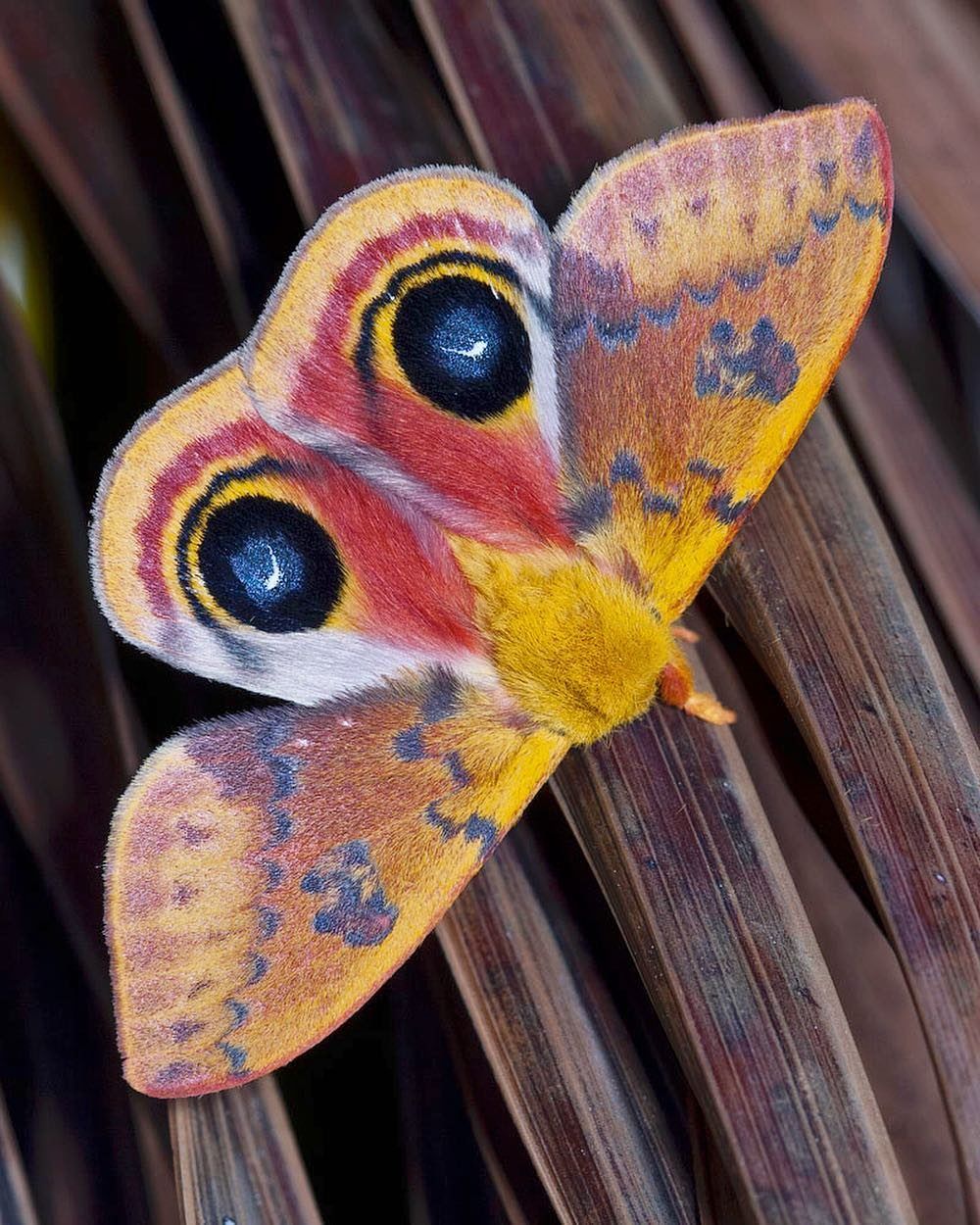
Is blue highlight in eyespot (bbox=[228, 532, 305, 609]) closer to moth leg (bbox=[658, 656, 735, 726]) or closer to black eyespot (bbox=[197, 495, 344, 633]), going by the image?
black eyespot (bbox=[197, 495, 344, 633])

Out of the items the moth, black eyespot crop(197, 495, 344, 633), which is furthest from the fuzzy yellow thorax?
black eyespot crop(197, 495, 344, 633)

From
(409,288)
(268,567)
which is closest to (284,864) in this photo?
(268,567)

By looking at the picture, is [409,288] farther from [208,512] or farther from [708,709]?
[708,709]

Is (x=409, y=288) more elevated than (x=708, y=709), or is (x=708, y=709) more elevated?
(x=409, y=288)

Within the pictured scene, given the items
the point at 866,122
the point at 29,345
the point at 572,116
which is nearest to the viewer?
the point at 866,122

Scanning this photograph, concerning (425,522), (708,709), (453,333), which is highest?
(453,333)

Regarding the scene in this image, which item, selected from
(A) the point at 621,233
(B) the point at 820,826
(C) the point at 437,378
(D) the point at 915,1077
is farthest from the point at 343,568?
(D) the point at 915,1077

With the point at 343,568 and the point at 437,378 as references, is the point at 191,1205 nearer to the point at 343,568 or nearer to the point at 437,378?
the point at 343,568
